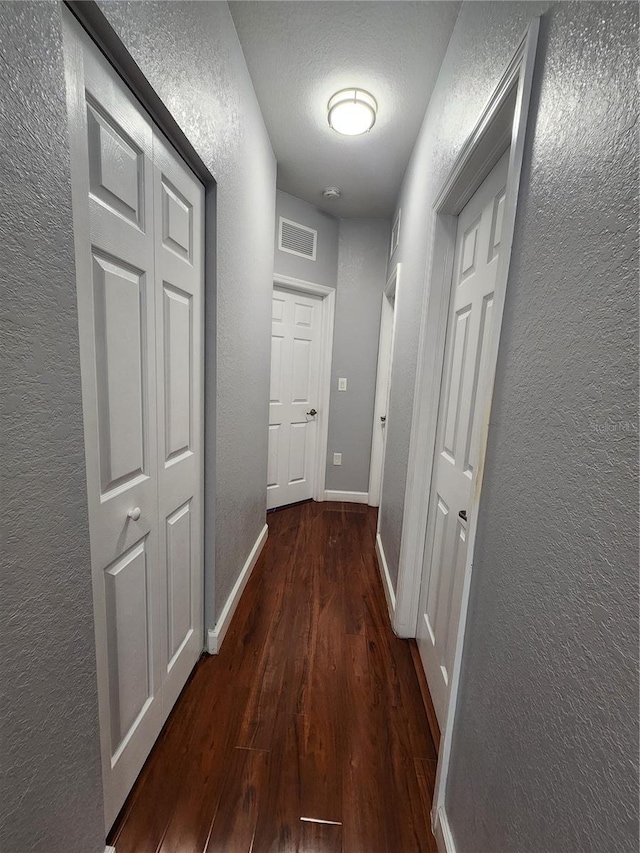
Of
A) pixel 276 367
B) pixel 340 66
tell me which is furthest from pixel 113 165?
pixel 276 367

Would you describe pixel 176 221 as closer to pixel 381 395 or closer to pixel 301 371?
pixel 301 371

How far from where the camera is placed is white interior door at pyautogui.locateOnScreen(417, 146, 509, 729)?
3.81 feet

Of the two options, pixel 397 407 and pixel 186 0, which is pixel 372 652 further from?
pixel 186 0

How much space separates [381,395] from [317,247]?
1.42 meters

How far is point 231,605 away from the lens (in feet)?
5.98

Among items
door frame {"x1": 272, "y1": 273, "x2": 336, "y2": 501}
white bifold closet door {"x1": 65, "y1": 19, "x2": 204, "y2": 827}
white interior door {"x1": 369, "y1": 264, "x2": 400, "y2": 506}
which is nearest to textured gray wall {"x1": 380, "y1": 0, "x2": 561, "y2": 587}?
white interior door {"x1": 369, "y1": 264, "x2": 400, "y2": 506}

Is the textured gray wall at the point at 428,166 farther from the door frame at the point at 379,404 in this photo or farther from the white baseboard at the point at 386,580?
the door frame at the point at 379,404

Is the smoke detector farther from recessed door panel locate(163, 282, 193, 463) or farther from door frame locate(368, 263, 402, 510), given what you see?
recessed door panel locate(163, 282, 193, 463)

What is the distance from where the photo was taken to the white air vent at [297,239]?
2.78 m

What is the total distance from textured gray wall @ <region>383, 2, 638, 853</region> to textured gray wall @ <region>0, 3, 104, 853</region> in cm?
89

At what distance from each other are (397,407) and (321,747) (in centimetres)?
160

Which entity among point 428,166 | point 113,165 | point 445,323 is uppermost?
point 428,166

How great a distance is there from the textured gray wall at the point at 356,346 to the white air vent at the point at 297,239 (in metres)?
0.36

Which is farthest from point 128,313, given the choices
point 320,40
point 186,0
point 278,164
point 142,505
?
point 278,164
